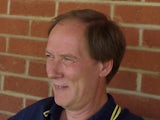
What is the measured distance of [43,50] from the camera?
2.58 m

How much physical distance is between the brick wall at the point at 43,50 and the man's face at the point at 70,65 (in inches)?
14.4

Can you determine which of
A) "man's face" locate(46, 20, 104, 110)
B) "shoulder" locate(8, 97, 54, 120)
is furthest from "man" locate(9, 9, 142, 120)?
"shoulder" locate(8, 97, 54, 120)

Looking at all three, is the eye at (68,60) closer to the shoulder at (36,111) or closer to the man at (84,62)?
the man at (84,62)

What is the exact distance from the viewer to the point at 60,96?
196cm

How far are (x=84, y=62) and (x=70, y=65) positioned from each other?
0.22ft

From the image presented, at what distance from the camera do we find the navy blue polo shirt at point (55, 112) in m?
1.99

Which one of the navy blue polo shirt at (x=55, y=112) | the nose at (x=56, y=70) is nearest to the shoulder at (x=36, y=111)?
the navy blue polo shirt at (x=55, y=112)

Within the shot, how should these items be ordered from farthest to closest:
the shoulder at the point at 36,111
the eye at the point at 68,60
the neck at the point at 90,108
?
the shoulder at the point at 36,111 → the neck at the point at 90,108 → the eye at the point at 68,60

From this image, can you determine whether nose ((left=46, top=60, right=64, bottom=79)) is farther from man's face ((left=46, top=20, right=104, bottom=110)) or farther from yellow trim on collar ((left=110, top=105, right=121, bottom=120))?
yellow trim on collar ((left=110, top=105, right=121, bottom=120))

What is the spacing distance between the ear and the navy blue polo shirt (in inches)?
5.2

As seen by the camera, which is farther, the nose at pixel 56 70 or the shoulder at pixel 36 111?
the shoulder at pixel 36 111

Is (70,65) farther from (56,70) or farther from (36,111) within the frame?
(36,111)

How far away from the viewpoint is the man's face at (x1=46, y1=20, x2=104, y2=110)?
1934 millimetres

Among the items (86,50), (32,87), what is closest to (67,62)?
(86,50)
